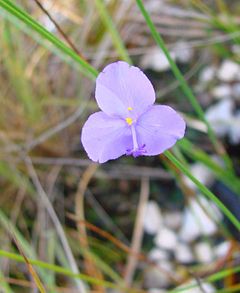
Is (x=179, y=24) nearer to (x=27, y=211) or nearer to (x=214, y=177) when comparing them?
(x=214, y=177)

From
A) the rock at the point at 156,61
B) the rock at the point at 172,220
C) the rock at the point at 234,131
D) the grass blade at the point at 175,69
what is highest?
the rock at the point at 156,61

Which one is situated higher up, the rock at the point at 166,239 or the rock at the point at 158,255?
the rock at the point at 166,239

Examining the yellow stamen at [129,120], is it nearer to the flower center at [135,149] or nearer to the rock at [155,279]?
the flower center at [135,149]

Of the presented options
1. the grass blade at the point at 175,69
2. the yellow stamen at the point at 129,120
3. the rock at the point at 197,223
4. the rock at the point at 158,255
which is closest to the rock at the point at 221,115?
the rock at the point at 197,223

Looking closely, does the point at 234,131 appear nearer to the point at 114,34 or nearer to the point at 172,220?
the point at 172,220

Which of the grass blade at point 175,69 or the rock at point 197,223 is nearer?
the grass blade at point 175,69

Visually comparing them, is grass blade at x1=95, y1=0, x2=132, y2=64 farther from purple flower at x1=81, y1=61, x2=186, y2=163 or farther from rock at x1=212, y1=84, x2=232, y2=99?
rock at x1=212, y1=84, x2=232, y2=99

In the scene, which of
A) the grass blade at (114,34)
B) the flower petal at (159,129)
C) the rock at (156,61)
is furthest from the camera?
the rock at (156,61)
